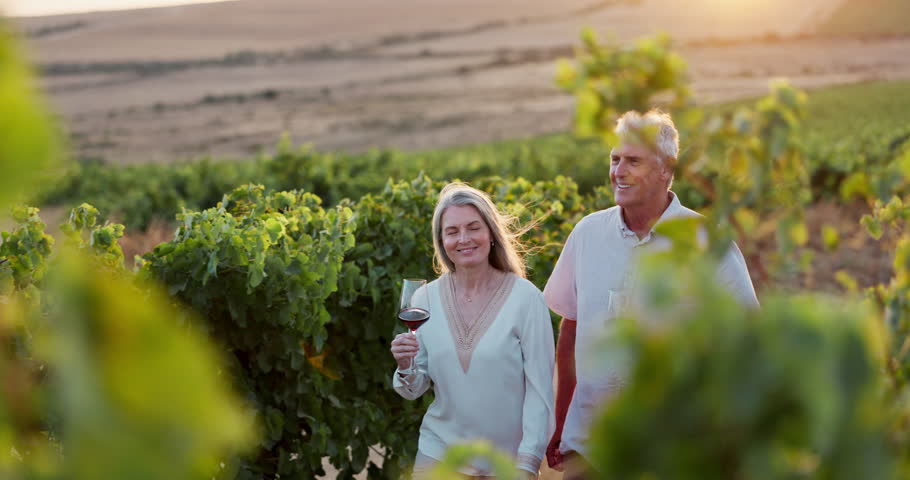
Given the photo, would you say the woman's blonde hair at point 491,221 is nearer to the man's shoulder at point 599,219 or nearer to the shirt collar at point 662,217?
the man's shoulder at point 599,219

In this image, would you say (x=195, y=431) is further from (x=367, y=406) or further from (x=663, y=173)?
(x=367, y=406)

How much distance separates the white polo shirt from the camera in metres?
3.45

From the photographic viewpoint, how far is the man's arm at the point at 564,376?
3.89 m

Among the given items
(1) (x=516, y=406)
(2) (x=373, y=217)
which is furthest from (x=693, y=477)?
(2) (x=373, y=217)

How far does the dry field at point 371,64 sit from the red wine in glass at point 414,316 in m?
50.2

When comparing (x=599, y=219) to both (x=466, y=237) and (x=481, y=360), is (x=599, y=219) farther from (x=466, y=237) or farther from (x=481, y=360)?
(x=481, y=360)

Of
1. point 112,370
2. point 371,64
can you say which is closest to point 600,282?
point 112,370

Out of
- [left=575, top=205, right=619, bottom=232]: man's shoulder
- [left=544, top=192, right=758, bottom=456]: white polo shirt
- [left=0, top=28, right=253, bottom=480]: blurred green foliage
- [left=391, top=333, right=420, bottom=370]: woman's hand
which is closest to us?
[left=0, top=28, right=253, bottom=480]: blurred green foliage

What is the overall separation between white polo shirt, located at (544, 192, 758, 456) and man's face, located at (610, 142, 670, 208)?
0.33ft

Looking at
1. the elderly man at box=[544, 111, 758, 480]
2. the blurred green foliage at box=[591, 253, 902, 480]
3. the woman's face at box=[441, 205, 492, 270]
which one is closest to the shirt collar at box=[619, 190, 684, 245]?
the elderly man at box=[544, 111, 758, 480]

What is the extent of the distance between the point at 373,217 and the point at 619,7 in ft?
192

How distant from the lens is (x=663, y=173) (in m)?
3.67

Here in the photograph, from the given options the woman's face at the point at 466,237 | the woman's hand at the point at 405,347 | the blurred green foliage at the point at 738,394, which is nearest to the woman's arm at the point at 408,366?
the woman's hand at the point at 405,347

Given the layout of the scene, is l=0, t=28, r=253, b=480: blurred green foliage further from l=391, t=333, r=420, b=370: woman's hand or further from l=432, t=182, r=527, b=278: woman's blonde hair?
l=432, t=182, r=527, b=278: woman's blonde hair
